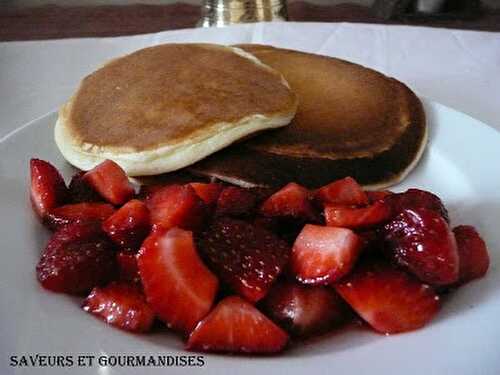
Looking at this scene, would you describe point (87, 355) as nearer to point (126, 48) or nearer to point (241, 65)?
point (241, 65)

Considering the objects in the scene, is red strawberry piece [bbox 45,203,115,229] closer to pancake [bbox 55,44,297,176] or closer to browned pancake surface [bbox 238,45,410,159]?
pancake [bbox 55,44,297,176]

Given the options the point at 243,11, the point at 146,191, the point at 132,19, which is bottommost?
the point at 132,19

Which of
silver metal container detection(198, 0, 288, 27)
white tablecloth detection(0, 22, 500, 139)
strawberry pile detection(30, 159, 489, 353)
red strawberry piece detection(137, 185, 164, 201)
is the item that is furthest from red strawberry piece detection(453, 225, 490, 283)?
silver metal container detection(198, 0, 288, 27)

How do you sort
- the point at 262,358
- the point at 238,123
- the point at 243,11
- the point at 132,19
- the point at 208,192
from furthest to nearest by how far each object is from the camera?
the point at 132,19, the point at 243,11, the point at 238,123, the point at 208,192, the point at 262,358

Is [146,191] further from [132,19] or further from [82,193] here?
[132,19]

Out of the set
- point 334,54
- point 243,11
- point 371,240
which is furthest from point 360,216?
point 243,11

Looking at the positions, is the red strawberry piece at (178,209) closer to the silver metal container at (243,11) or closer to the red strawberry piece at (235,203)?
the red strawberry piece at (235,203)

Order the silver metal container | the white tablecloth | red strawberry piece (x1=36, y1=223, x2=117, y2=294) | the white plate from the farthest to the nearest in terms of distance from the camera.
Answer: the silver metal container → the white tablecloth → red strawberry piece (x1=36, y1=223, x2=117, y2=294) → the white plate

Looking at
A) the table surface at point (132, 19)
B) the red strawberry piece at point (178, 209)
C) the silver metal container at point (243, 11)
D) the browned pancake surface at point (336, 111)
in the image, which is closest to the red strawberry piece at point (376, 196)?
the browned pancake surface at point (336, 111)
